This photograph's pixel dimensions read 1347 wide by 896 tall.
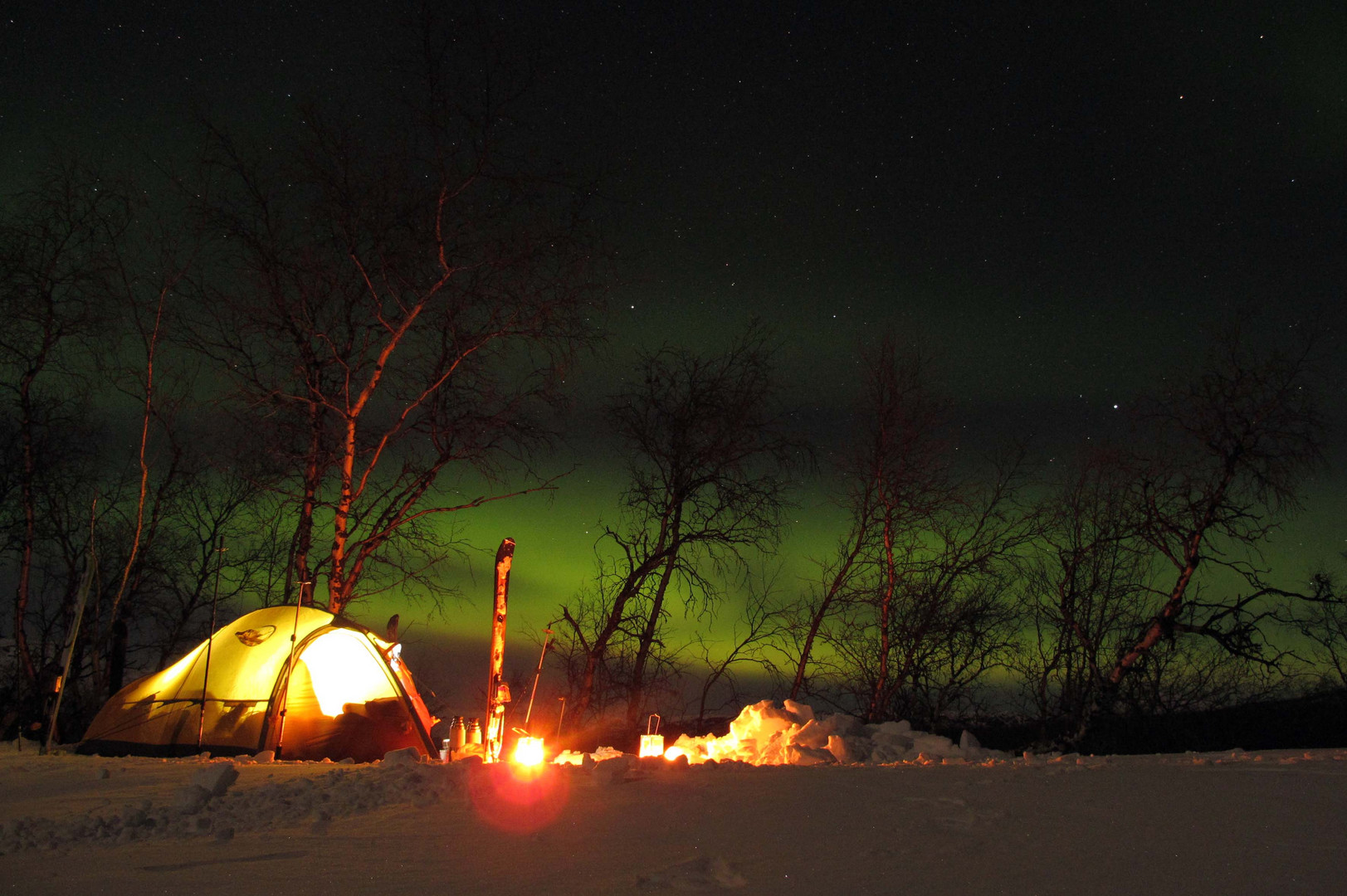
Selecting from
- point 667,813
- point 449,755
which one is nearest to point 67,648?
point 449,755

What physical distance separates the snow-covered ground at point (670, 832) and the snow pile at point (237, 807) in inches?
0.6

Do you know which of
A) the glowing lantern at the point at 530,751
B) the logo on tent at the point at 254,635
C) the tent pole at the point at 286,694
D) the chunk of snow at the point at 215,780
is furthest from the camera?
the logo on tent at the point at 254,635

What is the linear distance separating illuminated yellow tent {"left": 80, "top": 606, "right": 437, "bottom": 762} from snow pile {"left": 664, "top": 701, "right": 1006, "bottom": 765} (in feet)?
10.2

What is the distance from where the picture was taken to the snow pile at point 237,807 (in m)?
4.17

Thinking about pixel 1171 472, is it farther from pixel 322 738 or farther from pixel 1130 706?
pixel 322 738

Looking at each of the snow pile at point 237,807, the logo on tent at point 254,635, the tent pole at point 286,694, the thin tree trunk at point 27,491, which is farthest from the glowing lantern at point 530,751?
the thin tree trunk at point 27,491

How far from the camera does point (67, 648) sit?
27.0ft

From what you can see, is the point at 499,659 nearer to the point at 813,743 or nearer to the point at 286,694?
the point at 286,694

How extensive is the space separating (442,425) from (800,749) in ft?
23.8

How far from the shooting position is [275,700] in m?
9.01

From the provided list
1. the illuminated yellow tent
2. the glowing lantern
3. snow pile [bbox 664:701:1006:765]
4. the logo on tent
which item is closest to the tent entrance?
the illuminated yellow tent

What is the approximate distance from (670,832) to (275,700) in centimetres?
616

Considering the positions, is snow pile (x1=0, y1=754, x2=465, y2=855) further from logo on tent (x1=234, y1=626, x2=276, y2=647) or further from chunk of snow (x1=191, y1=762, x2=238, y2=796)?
logo on tent (x1=234, y1=626, x2=276, y2=647)

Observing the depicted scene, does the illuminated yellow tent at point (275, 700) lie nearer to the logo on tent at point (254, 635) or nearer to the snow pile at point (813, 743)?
the logo on tent at point (254, 635)
